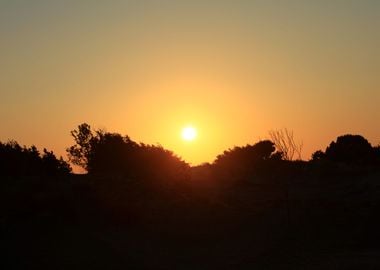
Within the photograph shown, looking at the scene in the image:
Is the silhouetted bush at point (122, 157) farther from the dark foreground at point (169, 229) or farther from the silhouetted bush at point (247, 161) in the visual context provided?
the silhouetted bush at point (247, 161)

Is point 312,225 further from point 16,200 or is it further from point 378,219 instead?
point 16,200

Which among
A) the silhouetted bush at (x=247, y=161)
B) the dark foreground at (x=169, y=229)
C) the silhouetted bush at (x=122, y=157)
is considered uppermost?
the silhouetted bush at (x=247, y=161)

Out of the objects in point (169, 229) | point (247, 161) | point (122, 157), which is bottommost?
point (169, 229)

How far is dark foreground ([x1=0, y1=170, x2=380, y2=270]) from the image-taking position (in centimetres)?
2186

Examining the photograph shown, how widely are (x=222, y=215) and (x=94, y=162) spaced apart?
14.4 m

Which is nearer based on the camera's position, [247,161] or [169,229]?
[169,229]

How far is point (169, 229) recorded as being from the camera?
1046 inches

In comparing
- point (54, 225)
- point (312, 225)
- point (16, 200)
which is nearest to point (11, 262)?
point (54, 225)

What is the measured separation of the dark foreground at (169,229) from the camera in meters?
21.9

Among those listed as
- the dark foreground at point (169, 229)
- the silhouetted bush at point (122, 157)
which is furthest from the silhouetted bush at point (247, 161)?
the dark foreground at point (169, 229)

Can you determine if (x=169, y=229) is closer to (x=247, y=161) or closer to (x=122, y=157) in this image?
(x=122, y=157)

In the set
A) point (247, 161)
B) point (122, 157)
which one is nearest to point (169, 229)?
point (122, 157)

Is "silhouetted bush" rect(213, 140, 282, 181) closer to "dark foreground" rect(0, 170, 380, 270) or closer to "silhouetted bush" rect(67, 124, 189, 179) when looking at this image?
"silhouetted bush" rect(67, 124, 189, 179)

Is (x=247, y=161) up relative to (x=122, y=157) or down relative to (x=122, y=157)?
up
